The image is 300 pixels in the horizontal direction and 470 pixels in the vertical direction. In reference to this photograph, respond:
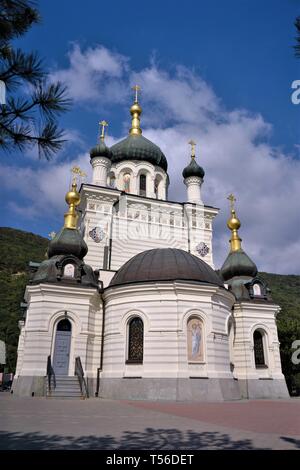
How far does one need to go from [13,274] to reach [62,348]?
150 ft

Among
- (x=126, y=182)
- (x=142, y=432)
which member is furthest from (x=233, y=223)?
(x=142, y=432)

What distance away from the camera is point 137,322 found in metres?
17.6

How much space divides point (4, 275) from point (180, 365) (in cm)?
4972

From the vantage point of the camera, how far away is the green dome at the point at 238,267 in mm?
25098

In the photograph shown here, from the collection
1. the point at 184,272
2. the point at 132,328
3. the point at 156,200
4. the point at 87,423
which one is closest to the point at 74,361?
the point at 132,328

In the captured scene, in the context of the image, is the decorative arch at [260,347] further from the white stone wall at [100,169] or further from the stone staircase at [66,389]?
the white stone wall at [100,169]

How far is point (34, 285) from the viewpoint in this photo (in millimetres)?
18953

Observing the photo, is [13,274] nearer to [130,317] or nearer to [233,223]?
[233,223]

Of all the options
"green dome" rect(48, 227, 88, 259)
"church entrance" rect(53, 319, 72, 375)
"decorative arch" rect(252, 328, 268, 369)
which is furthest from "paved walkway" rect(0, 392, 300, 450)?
"decorative arch" rect(252, 328, 268, 369)

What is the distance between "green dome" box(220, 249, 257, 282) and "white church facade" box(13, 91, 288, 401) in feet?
0.22

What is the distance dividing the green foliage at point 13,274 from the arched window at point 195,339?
85.2 feet

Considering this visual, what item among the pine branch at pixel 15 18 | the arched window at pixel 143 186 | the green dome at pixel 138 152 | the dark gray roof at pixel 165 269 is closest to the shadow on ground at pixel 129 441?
the pine branch at pixel 15 18

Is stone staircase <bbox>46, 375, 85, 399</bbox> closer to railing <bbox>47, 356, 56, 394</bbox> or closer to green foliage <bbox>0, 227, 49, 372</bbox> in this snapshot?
railing <bbox>47, 356, 56, 394</bbox>

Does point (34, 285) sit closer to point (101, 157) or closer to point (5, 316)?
point (101, 157)
